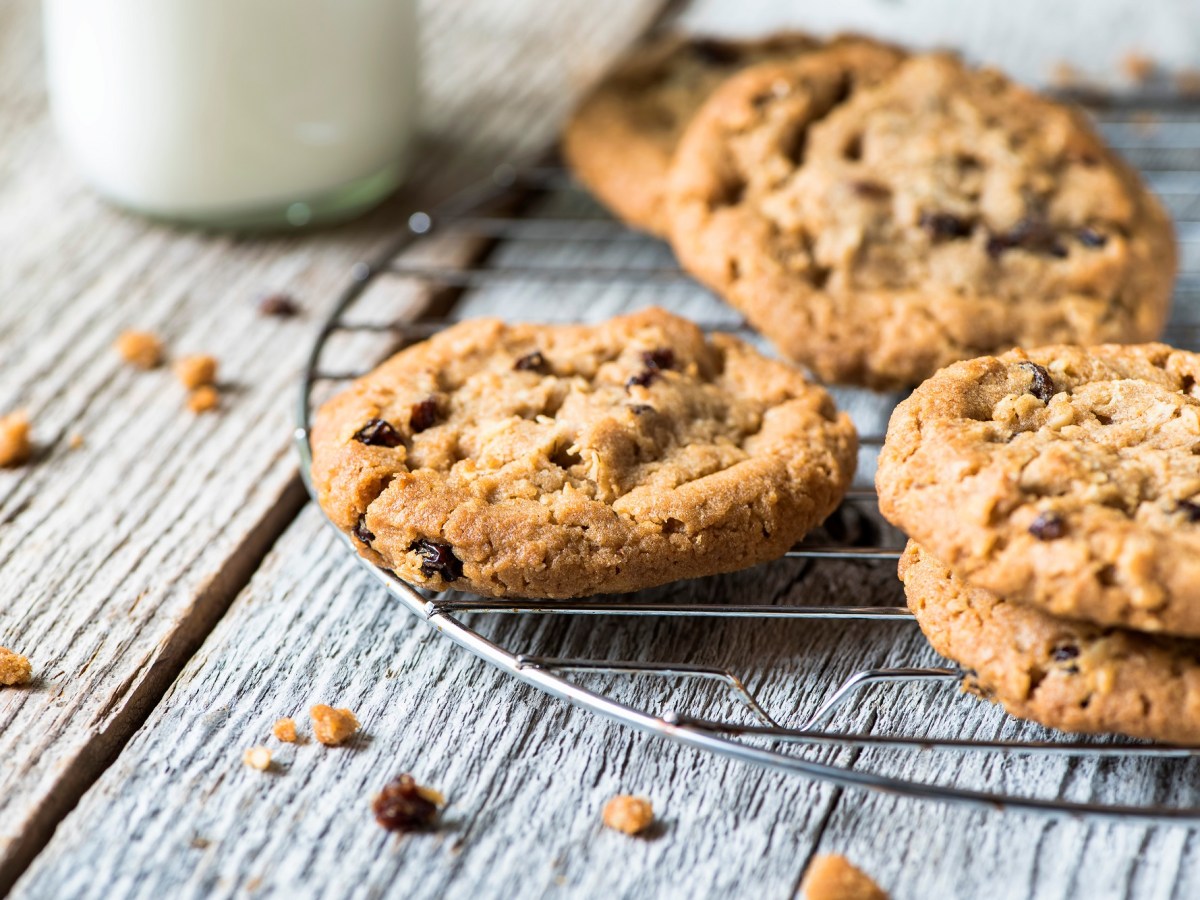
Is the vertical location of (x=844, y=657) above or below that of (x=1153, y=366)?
below

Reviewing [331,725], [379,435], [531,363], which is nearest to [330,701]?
[331,725]

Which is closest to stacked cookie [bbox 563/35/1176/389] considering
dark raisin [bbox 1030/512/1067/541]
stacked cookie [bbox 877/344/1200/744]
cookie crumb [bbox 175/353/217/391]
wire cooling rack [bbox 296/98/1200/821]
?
wire cooling rack [bbox 296/98/1200/821]

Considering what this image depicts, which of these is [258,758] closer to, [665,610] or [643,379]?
[665,610]

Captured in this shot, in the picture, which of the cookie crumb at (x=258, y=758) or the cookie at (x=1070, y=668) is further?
the cookie crumb at (x=258, y=758)

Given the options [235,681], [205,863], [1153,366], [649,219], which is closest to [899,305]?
[1153,366]

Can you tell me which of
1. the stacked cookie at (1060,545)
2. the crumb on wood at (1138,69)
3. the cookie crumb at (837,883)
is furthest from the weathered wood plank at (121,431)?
the crumb on wood at (1138,69)

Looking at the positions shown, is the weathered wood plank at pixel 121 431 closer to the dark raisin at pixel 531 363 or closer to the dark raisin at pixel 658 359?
the dark raisin at pixel 531 363

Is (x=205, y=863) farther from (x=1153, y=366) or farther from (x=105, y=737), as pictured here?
(x=1153, y=366)
